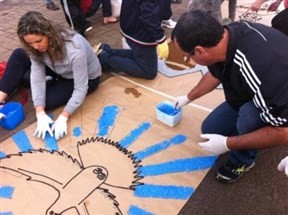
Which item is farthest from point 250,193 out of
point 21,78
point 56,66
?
point 21,78

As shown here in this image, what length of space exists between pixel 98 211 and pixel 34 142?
0.66 m

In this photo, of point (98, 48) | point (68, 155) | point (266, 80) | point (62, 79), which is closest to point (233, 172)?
point (266, 80)

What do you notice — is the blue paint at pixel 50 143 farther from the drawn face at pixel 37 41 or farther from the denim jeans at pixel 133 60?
the denim jeans at pixel 133 60

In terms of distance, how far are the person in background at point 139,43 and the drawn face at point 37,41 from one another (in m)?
0.64

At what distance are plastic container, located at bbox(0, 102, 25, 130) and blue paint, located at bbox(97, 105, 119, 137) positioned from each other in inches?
20.5

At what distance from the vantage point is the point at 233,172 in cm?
154

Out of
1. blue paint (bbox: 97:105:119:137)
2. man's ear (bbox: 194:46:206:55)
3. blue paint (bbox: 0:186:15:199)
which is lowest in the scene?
blue paint (bbox: 0:186:15:199)

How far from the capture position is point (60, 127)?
73.7 inches

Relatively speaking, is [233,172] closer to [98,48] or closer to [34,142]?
[34,142]

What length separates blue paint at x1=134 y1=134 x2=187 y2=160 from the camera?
1740mm

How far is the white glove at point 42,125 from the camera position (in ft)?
6.14

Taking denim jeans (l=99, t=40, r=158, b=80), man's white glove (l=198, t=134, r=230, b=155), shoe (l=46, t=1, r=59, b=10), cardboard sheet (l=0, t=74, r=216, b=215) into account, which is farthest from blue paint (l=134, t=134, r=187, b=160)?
shoe (l=46, t=1, r=59, b=10)

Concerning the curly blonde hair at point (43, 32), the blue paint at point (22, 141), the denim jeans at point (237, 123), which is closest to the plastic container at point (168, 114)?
the denim jeans at point (237, 123)

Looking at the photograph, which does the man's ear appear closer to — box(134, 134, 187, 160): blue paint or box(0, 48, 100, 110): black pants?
box(134, 134, 187, 160): blue paint
